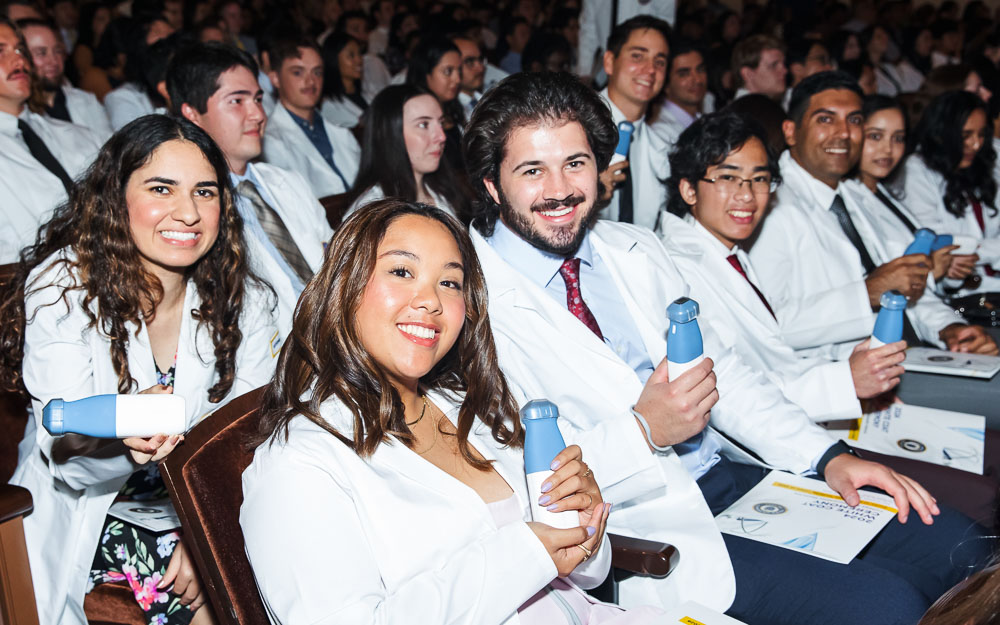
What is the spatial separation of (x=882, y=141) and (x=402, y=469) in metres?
2.80

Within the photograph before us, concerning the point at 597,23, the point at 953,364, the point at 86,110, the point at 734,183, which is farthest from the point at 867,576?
the point at 86,110

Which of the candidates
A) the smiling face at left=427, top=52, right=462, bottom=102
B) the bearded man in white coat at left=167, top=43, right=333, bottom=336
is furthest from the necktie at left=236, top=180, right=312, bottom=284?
the smiling face at left=427, top=52, right=462, bottom=102

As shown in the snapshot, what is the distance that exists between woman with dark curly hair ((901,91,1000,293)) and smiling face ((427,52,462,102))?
2.32 m

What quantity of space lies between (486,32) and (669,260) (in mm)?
7339

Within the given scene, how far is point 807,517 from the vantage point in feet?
5.56

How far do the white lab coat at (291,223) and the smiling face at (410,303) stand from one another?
A: 1.21 meters

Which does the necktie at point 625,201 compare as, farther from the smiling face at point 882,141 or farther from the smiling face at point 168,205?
the smiling face at point 168,205

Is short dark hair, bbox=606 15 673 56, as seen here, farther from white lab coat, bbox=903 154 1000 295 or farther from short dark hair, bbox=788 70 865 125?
white lab coat, bbox=903 154 1000 295

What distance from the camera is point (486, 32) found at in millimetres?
8859

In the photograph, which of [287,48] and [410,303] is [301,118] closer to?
[287,48]

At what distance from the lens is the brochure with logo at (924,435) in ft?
6.57

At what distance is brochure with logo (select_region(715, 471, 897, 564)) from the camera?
1573 millimetres

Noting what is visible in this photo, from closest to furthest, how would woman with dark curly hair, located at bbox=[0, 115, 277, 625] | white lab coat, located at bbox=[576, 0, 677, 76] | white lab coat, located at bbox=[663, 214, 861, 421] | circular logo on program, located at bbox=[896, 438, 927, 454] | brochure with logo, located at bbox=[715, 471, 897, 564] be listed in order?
1. brochure with logo, located at bbox=[715, 471, 897, 564]
2. woman with dark curly hair, located at bbox=[0, 115, 277, 625]
3. circular logo on program, located at bbox=[896, 438, 927, 454]
4. white lab coat, located at bbox=[663, 214, 861, 421]
5. white lab coat, located at bbox=[576, 0, 677, 76]

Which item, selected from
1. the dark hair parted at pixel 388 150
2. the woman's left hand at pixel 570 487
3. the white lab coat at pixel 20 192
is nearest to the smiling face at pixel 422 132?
the dark hair parted at pixel 388 150
